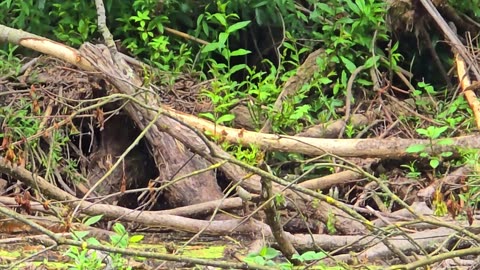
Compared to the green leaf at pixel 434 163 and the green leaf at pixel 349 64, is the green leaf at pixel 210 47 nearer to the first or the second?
the green leaf at pixel 349 64

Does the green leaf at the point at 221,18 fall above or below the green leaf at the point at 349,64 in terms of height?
above

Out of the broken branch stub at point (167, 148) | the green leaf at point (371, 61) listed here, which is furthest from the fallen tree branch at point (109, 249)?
the green leaf at point (371, 61)

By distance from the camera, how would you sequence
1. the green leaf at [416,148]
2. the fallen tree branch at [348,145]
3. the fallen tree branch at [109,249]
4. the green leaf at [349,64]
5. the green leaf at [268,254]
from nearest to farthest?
1. the fallen tree branch at [109,249]
2. the green leaf at [268,254]
3. the green leaf at [416,148]
4. the fallen tree branch at [348,145]
5. the green leaf at [349,64]

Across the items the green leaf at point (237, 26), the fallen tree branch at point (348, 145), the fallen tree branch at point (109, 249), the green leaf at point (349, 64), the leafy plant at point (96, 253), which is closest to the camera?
the fallen tree branch at point (109, 249)

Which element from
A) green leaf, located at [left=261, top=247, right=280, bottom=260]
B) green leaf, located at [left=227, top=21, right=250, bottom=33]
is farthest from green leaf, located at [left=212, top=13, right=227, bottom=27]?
green leaf, located at [left=261, top=247, right=280, bottom=260]

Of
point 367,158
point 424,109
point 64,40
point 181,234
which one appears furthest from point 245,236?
point 64,40

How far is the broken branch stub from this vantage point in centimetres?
420

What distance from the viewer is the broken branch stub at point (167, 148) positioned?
4203 millimetres

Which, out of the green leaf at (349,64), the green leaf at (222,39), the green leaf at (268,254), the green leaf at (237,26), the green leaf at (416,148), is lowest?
the green leaf at (416,148)

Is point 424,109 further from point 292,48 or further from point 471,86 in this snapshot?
point 292,48

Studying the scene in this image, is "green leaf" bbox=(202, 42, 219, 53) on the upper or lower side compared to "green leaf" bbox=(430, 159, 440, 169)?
upper

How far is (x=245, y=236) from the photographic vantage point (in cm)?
385

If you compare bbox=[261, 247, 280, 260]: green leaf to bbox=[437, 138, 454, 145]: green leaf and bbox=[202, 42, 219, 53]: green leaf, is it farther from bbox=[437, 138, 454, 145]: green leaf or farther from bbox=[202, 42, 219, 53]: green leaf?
bbox=[202, 42, 219, 53]: green leaf

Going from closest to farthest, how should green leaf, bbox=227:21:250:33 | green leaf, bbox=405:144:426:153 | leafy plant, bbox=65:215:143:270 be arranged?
leafy plant, bbox=65:215:143:270 < green leaf, bbox=405:144:426:153 < green leaf, bbox=227:21:250:33
